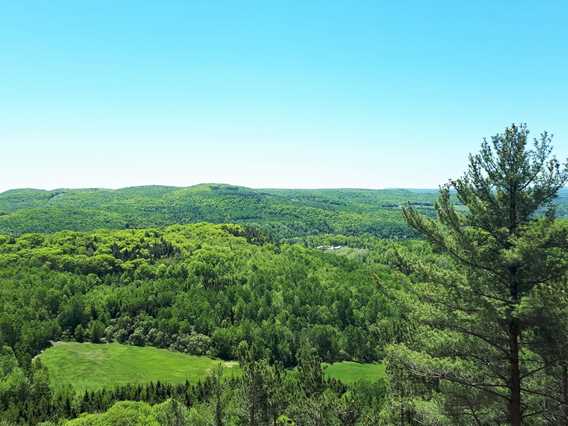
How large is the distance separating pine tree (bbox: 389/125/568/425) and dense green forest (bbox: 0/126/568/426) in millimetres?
73

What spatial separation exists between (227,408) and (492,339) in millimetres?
52716

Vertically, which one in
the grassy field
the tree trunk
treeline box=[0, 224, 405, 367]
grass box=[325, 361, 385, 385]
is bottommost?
grass box=[325, 361, 385, 385]

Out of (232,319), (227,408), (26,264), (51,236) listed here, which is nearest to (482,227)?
(227,408)

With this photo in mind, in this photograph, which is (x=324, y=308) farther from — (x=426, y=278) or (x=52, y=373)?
(x=426, y=278)

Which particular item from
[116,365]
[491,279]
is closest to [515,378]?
[491,279]

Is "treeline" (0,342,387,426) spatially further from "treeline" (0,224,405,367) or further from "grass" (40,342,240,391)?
"treeline" (0,224,405,367)

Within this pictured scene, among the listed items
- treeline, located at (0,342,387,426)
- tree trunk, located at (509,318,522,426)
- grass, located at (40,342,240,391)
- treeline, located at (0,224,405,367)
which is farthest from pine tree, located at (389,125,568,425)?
grass, located at (40,342,240,391)

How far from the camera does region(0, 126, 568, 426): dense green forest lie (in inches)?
691

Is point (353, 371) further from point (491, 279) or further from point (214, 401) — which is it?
point (491, 279)

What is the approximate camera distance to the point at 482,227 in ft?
60.8

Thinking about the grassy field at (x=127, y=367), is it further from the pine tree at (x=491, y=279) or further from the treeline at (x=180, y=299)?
the pine tree at (x=491, y=279)

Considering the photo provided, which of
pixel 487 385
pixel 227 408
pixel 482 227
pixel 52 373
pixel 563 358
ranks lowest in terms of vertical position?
pixel 52 373

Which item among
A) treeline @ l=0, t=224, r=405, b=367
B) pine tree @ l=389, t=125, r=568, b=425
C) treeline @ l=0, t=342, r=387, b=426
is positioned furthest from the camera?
treeline @ l=0, t=224, r=405, b=367

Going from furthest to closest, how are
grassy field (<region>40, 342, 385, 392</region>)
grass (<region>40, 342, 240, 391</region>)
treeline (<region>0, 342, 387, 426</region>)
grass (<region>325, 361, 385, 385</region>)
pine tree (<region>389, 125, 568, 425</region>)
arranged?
1. grass (<region>325, 361, 385, 385</region>)
2. grassy field (<region>40, 342, 385, 392</region>)
3. grass (<region>40, 342, 240, 391</region>)
4. treeline (<region>0, 342, 387, 426</region>)
5. pine tree (<region>389, 125, 568, 425</region>)
